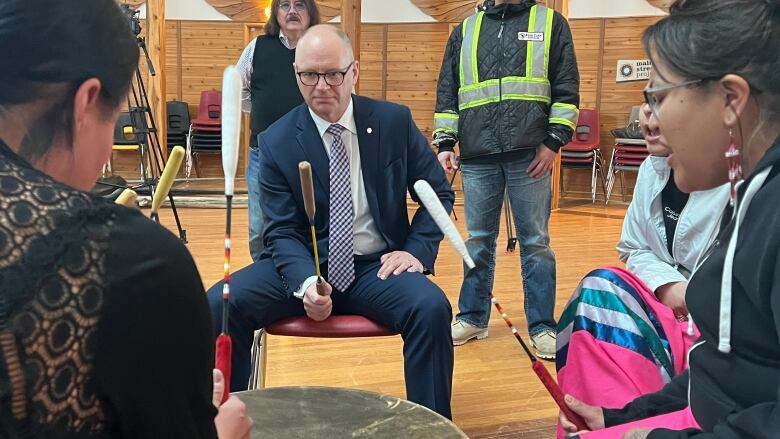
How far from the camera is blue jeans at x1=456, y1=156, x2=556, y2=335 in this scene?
3.09 m

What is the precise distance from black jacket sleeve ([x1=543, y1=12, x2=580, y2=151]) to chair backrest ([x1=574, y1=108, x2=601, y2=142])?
17.3 ft

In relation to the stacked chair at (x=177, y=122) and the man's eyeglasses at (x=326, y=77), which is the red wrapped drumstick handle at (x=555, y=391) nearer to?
the man's eyeglasses at (x=326, y=77)

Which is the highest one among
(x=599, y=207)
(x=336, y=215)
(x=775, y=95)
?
(x=775, y=95)

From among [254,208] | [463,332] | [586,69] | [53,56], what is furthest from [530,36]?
[586,69]

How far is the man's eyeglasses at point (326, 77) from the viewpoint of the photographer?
2.30 m

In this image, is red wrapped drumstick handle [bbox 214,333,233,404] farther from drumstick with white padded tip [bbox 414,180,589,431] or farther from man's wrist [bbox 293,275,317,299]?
man's wrist [bbox 293,275,317,299]

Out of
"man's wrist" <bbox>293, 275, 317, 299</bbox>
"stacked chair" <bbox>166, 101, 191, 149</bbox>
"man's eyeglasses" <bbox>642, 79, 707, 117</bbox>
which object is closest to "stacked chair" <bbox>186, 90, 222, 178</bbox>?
"stacked chair" <bbox>166, 101, 191, 149</bbox>

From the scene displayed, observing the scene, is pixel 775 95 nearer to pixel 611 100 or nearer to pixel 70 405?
pixel 70 405

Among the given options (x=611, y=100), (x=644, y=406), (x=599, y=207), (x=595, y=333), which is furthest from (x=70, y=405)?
(x=611, y=100)

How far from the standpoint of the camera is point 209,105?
907cm

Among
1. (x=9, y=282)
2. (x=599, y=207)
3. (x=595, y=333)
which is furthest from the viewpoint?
(x=599, y=207)

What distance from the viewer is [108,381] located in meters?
0.70

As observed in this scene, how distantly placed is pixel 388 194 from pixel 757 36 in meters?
1.46

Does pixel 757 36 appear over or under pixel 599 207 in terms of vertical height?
over
